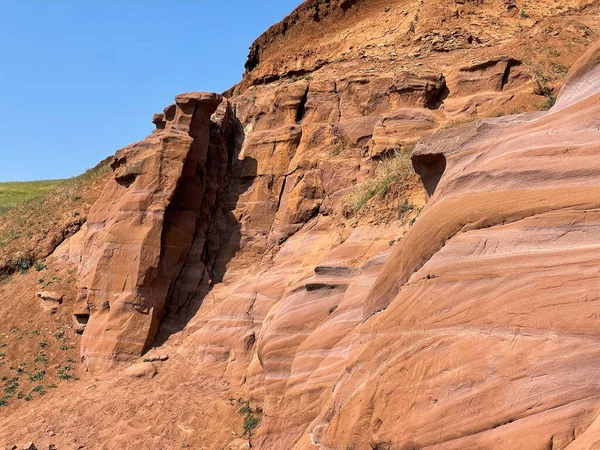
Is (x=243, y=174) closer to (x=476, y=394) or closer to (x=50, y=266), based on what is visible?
(x=50, y=266)

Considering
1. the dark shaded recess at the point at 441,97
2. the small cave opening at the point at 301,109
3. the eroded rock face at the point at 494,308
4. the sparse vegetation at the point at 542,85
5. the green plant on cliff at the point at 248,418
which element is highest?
the small cave opening at the point at 301,109

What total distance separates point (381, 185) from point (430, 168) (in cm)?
295

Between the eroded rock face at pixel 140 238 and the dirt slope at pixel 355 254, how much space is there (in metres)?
0.07

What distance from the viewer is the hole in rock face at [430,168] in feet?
27.8

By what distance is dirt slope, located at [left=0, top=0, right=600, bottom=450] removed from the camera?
5004 millimetres

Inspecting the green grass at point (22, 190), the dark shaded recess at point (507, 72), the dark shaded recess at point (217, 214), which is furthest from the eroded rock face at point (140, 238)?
the green grass at point (22, 190)

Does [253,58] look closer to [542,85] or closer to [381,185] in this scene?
[542,85]

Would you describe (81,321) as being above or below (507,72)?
below

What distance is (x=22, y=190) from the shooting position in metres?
38.7

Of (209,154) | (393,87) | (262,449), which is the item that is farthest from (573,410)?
(209,154)

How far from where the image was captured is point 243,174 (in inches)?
698

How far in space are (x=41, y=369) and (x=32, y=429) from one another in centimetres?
273

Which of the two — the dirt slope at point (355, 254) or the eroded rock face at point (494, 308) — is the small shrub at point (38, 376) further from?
the eroded rock face at point (494, 308)

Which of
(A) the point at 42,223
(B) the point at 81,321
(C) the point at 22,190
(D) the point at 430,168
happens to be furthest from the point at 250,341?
(C) the point at 22,190
